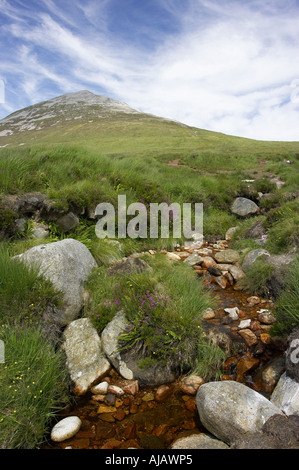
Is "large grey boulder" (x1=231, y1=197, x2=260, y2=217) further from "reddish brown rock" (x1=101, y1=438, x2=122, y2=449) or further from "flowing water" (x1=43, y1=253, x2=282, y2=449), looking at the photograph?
"reddish brown rock" (x1=101, y1=438, x2=122, y2=449)

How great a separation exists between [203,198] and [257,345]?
375 inches

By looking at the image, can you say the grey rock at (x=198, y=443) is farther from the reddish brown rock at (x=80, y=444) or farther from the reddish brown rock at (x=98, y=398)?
the reddish brown rock at (x=98, y=398)

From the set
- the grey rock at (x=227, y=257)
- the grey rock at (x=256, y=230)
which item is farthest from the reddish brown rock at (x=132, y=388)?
the grey rock at (x=256, y=230)

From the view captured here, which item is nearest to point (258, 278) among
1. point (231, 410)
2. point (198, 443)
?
point (231, 410)

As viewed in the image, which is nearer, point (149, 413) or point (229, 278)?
point (149, 413)

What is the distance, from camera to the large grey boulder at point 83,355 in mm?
4051

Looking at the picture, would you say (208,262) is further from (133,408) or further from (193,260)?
(133,408)

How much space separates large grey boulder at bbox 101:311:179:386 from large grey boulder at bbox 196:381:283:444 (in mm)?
757

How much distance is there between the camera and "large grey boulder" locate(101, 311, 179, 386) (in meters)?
4.10

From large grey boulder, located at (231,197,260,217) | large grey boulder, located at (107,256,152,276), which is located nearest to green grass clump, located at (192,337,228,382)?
large grey boulder, located at (107,256,152,276)

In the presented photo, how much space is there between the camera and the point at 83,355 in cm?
434

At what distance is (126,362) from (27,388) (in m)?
1.53

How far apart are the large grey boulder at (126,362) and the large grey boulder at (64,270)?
0.84 m
